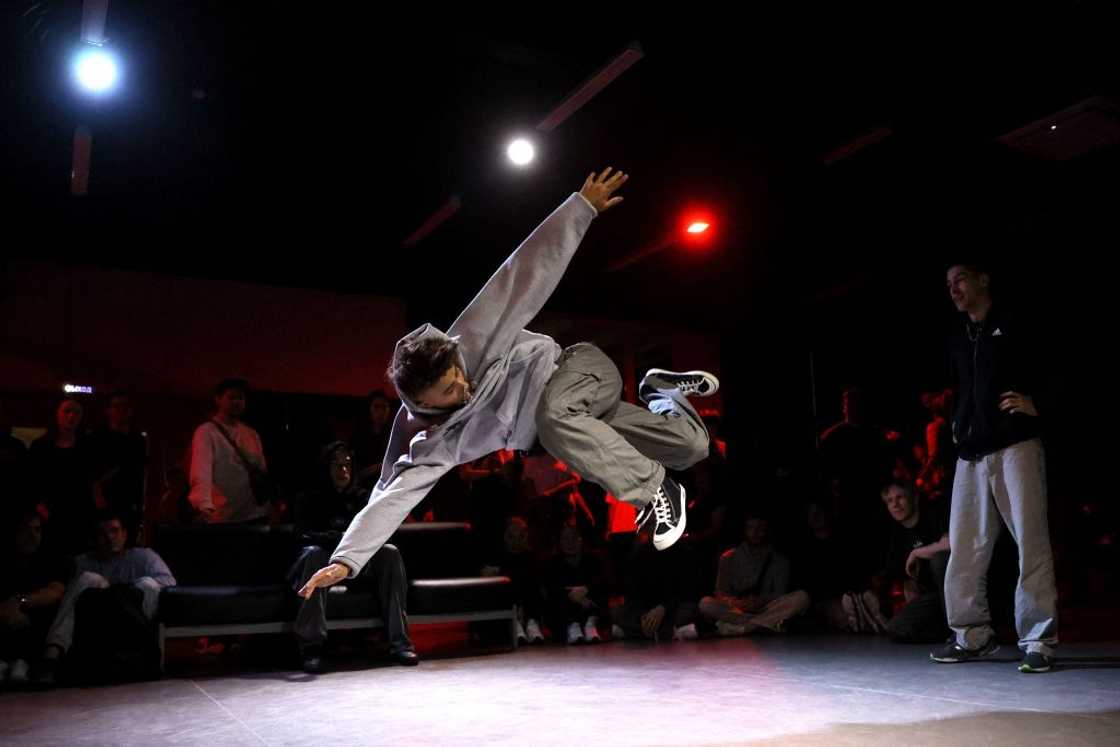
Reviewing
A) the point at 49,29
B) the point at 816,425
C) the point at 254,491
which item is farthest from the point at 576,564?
the point at 49,29

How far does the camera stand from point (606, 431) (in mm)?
3039

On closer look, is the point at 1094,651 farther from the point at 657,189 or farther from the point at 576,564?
the point at 657,189

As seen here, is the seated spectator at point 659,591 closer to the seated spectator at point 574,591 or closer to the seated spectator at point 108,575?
the seated spectator at point 574,591

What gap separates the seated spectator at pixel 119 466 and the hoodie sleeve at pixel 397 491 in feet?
10.4

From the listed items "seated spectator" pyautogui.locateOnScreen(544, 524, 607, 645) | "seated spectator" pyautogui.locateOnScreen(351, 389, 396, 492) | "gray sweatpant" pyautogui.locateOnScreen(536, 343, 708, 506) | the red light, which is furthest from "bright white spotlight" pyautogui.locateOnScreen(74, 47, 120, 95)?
the red light

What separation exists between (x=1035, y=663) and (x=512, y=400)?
2704 mm

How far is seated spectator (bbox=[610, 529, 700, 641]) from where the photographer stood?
20.5 ft

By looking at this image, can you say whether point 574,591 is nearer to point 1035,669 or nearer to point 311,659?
point 311,659

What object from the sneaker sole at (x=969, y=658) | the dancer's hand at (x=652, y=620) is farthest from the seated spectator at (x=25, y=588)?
the sneaker sole at (x=969, y=658)

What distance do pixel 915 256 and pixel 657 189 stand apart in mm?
2620

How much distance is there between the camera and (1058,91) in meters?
5.66

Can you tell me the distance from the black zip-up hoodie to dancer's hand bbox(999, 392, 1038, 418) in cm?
2

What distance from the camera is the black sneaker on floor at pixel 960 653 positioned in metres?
4.28

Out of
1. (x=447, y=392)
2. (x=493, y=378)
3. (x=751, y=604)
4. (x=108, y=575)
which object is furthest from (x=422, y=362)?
(x=751, y=604)
